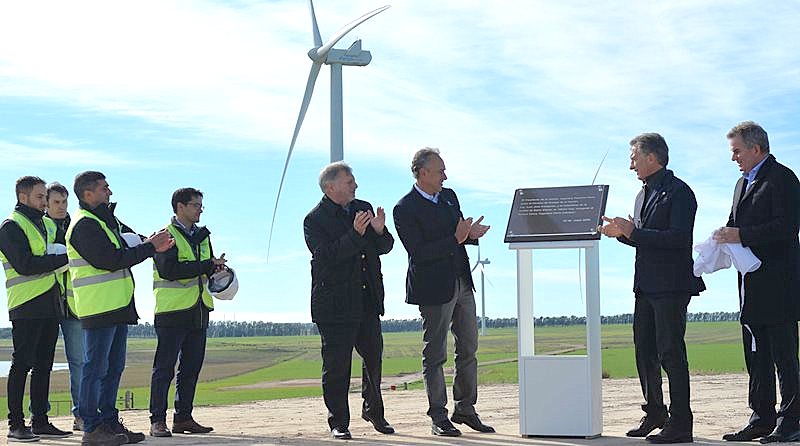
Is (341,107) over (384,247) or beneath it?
over

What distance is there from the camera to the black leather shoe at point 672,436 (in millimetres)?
7227

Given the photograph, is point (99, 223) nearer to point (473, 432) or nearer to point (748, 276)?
point (473, 432)

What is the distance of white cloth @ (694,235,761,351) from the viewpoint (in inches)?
288

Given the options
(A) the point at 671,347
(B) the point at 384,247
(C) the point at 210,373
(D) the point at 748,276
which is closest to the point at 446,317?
(B) the point at 384,247

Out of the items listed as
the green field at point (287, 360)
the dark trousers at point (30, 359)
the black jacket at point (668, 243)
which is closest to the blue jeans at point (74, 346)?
the dark trousers at point (30, 359)

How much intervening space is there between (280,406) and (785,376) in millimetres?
6177

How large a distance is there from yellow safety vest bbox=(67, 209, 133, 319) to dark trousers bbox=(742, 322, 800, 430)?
4.43 meters

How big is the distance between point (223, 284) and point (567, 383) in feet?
9.68

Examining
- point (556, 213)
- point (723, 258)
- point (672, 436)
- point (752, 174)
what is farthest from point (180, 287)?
point (752, 174)

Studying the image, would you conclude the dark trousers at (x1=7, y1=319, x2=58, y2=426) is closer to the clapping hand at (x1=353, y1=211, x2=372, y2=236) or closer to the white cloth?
the clapping hand at (x1=353, y1=211, x2=372, y2=236)

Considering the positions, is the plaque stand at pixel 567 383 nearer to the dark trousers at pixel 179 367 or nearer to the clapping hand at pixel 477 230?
the clapping hand at pixel 477 230

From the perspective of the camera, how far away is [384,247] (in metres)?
8.15

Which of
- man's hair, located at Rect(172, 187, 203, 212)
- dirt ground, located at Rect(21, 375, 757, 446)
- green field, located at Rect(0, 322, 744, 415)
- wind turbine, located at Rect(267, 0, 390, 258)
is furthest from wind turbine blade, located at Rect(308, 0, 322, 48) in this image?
green field, located at Rect(0, 322, 744, 415)

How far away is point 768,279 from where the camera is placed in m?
7.30
